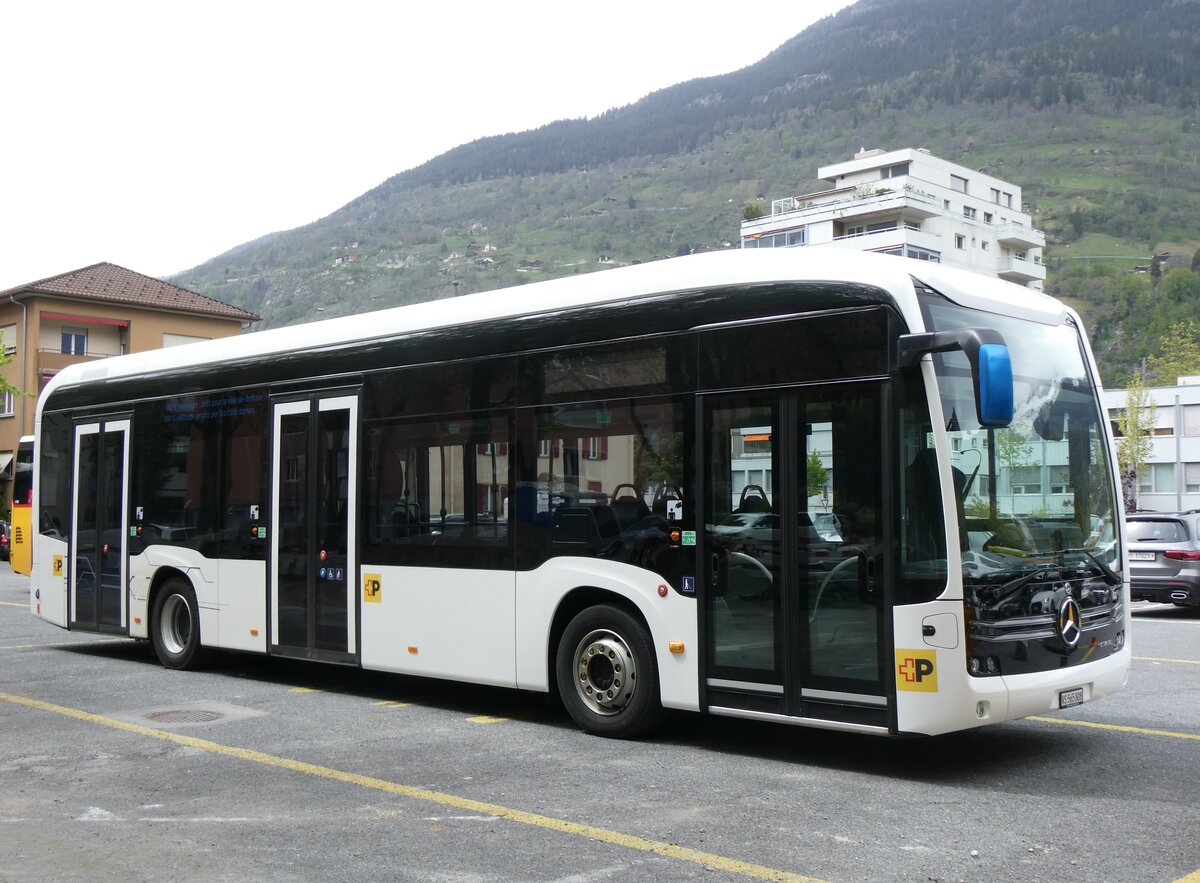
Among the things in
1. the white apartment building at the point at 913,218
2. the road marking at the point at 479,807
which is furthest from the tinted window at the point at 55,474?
the white apartment building at the point at 913,218

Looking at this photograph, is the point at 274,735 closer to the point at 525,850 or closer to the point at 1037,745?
the point at 525,850

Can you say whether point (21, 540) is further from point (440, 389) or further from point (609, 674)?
point (609, 674)

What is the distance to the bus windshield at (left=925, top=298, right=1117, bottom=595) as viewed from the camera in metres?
7.20

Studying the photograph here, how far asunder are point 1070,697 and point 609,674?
9.75 ft

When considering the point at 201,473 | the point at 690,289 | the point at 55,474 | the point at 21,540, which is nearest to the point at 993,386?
the point at 690,289

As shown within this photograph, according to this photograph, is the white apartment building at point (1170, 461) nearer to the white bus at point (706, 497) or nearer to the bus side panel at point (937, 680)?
the white bus at point (706, 497)

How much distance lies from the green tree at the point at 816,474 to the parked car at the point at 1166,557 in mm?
12357

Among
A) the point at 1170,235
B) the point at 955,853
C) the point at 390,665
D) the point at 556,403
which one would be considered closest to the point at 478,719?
the point at 390,665

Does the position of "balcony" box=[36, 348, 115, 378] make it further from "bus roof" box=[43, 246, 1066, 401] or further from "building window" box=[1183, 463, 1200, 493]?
"building window" box=[1183, 463, 1200, 493]

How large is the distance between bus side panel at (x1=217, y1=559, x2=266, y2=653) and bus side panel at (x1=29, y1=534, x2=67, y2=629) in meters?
3.12

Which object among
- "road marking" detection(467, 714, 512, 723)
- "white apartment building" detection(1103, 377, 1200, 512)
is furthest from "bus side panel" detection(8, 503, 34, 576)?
"white apartment building" detection(1103, 377, 1200, 512)

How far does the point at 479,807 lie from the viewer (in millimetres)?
6715

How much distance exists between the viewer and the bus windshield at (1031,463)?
23.6 feet

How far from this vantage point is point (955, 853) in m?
5.78
